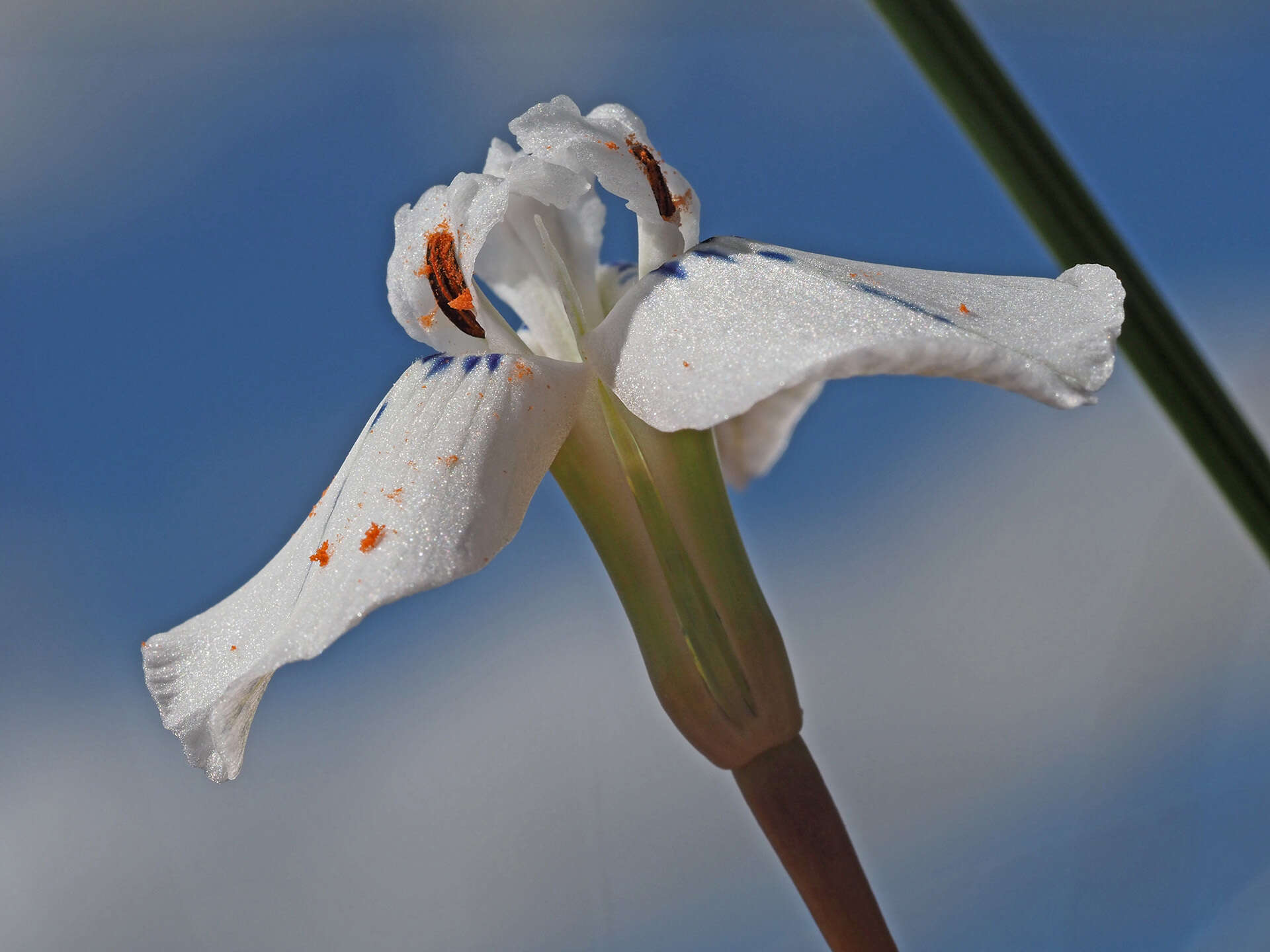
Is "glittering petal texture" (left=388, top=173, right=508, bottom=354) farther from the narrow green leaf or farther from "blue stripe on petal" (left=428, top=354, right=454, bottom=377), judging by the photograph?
the narrow green leaf

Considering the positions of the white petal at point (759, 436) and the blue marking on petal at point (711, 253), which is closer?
the blue marking on petal at point (711, 253)

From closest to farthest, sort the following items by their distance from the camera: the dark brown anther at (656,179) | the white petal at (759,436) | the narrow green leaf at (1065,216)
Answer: the narrow green leaf at (1065,216)
the dark brown anther at (656,179)
the white petal at (759,436)

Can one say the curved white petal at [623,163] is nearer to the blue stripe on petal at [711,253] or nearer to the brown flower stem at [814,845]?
the blue stripe on petal at [711,253]

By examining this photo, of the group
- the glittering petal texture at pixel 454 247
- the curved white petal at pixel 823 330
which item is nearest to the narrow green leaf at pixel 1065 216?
the curved white petal at pixel 823 330

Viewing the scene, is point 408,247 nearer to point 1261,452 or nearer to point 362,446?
point 362,446

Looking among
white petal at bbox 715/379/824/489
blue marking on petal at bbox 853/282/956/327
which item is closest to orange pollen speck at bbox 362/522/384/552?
blue marking on petal at bbox 853/282/956/327

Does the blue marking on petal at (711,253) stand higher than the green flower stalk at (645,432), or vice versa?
the blue marking on petal at (711,253)
